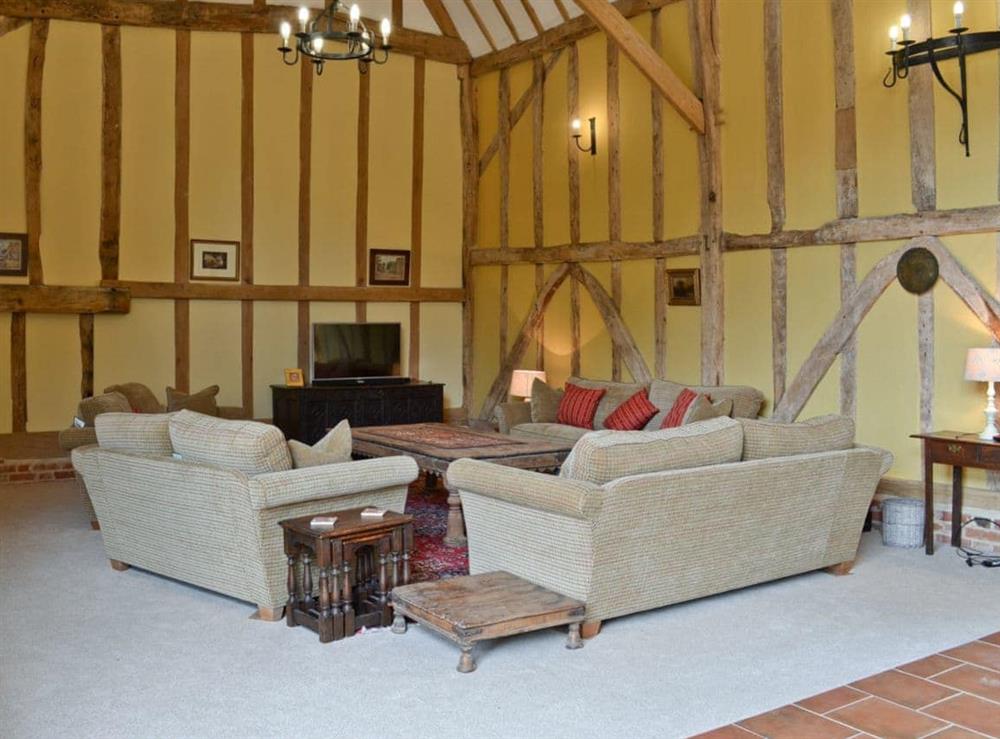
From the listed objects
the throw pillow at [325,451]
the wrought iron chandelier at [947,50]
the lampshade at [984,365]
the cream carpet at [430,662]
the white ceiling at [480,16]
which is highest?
the white ceiling at [480,16]

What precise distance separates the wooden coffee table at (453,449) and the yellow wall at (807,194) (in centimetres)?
200

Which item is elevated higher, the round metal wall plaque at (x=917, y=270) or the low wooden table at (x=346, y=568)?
the round metal wall plaque at (x=917, y=270)

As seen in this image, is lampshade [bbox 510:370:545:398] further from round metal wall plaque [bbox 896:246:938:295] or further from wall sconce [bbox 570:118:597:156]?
round metal wall plaque [bbox 896:246:938:295]

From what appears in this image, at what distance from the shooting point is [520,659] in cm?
418

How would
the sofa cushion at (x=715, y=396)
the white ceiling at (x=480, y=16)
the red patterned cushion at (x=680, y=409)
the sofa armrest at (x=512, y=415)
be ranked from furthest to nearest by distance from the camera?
the white ceiling at (x=480, y=16) → the sofa armrest at (x=512, y=415) → the sofa cushion at (x=715, y=396) → the red patterned cushion at (x=680, y=409)

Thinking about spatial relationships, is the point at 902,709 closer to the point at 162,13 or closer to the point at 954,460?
the point at 954,460

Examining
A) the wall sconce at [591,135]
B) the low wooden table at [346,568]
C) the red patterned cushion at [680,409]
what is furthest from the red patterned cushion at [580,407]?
the low wooden table at [346,568]

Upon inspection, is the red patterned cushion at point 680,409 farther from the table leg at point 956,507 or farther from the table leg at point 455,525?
the table leg at point 455,525

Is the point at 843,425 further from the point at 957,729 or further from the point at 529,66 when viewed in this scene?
the point at 529,66

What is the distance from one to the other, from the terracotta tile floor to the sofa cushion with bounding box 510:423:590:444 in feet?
13.6

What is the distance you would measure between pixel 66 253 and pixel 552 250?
4518mm

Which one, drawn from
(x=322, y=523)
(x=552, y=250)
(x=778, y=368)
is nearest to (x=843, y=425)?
(x=778, y=368)

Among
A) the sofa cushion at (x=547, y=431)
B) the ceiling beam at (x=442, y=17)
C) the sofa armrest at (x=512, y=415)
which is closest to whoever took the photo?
the sofa cushion at (x=547, y=431)

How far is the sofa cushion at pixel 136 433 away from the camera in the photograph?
208 inches
